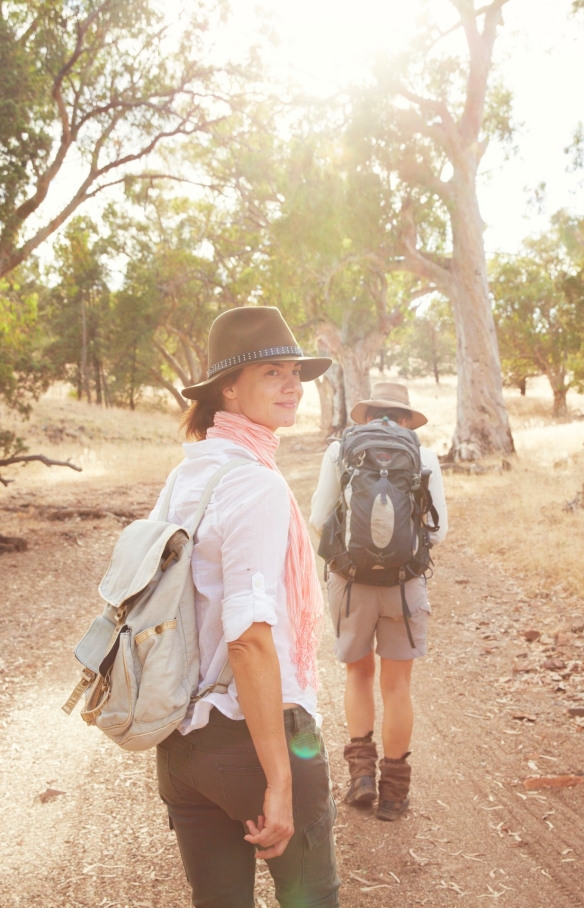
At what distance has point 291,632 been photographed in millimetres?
1798

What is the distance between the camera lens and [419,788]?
3885 mm

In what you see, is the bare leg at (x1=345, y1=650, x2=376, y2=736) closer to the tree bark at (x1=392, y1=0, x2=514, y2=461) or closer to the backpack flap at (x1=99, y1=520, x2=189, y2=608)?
the backpack flap at (x1=99, y1=520, x2=189, y2=608)

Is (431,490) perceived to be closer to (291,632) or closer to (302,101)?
(291,632)

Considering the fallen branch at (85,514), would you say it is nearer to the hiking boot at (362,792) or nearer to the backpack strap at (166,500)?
the hiking boot at (362,792)

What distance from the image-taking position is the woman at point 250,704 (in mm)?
1627

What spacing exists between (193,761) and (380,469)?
6.33ft

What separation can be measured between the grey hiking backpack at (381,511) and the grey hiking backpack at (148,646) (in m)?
1.70

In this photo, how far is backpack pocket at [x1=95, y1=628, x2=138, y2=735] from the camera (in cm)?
166

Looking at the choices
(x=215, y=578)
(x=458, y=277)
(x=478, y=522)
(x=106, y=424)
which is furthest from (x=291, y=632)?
(x=106, y=424)

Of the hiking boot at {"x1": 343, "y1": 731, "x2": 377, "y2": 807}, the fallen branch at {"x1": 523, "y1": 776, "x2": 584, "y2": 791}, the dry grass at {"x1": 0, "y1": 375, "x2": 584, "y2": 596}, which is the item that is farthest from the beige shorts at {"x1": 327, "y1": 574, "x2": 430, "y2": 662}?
the dry grass at {"x1": 0, "y1": 375, "x2": 584, "y2": 596}

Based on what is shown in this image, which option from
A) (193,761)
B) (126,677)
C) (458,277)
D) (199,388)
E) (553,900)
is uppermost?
(458,277)

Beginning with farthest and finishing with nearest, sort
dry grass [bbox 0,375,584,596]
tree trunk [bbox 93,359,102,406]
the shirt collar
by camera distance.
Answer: tree trunk [bbox 93,359,102,406]
dry grass [bbox 0,375,584,596]
the shirt collar

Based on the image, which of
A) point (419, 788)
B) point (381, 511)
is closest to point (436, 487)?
point (381, 511)

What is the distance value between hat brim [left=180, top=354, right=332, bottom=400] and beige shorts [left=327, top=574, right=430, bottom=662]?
156 cm
